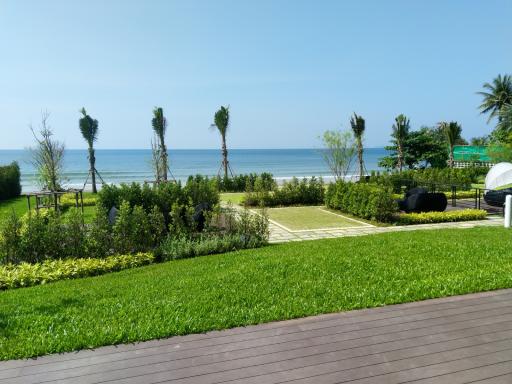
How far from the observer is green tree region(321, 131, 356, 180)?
22.4m

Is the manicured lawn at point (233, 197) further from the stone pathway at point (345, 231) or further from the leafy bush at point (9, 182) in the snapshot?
the leafy bush at point (9, 182)

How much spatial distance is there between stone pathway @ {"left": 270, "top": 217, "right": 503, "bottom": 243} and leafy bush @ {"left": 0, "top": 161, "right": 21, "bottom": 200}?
1613 cm

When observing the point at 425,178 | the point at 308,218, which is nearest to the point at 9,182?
the point at 308,218

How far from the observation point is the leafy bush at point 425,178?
56.8ft

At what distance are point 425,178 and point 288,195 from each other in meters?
7.83

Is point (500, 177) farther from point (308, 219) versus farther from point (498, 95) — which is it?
point (498, 95)

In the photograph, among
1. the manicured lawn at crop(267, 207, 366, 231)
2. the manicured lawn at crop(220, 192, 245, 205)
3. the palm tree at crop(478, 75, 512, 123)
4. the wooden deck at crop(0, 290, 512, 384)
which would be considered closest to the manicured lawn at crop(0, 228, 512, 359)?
the wooden deck at crop(0, 290, 512, 384)

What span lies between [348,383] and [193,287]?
257cm

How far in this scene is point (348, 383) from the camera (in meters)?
2.77

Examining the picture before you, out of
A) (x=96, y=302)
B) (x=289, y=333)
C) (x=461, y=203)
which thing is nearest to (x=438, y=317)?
(x=289, y=333)

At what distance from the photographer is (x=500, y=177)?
42.3ft

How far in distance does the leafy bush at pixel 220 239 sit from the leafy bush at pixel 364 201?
13.4ft

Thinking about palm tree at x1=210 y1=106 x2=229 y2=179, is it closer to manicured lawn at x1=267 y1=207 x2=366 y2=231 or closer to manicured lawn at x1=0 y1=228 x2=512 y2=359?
manicured lawn at x1=267 y1=207 x2=366 y2=231

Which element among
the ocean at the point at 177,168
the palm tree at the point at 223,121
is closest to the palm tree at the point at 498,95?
the ocean at the point at 177,168
